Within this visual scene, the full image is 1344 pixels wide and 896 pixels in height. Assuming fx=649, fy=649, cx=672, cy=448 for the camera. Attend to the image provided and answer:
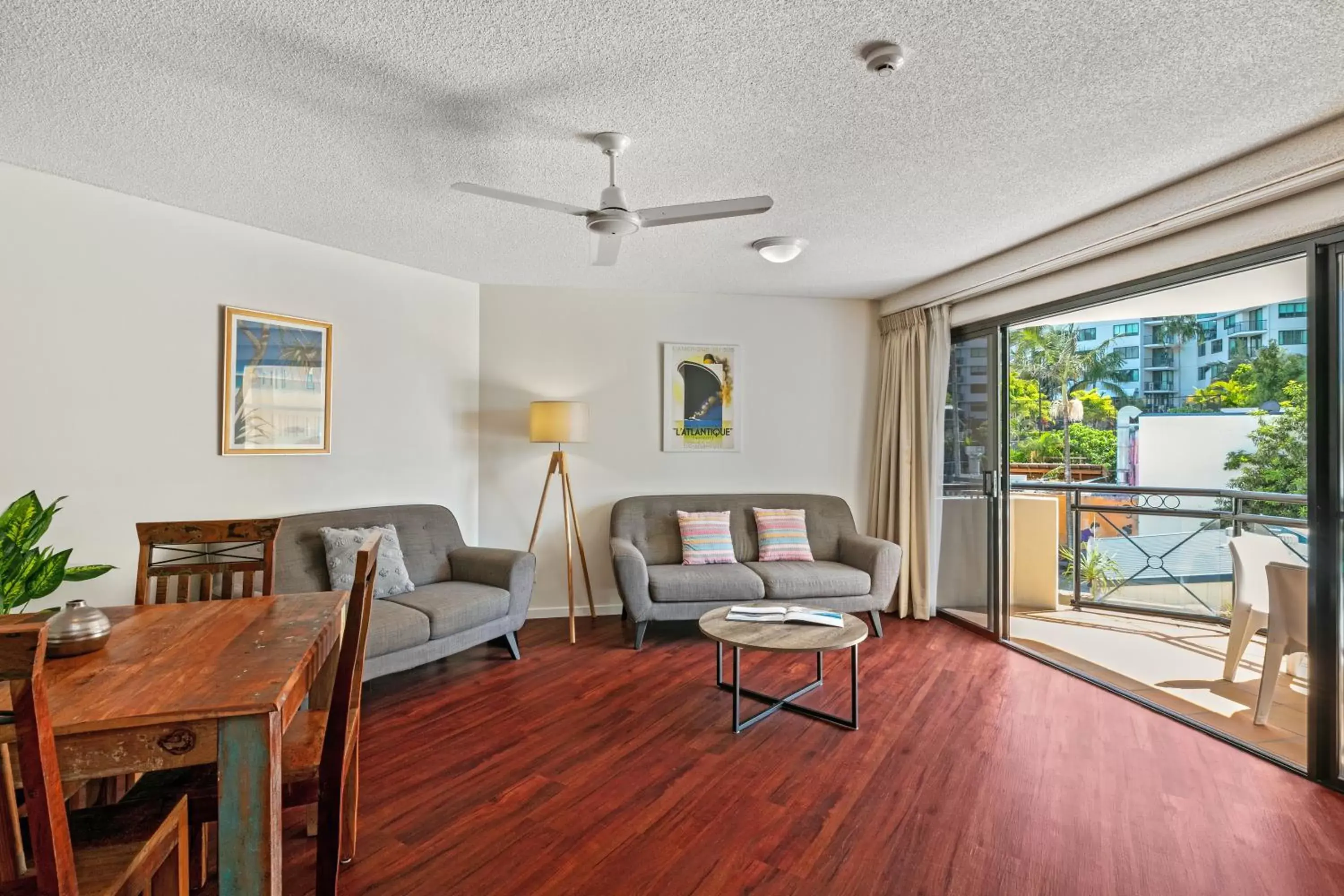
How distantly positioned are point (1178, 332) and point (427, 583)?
519cm

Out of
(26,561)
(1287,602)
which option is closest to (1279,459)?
(1287,602)

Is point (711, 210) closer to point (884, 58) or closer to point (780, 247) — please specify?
point (884, 58)

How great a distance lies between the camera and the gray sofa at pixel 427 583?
3.12m

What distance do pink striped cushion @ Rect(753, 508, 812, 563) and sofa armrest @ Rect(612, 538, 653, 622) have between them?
3.16 ft

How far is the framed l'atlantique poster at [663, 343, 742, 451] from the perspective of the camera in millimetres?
4922

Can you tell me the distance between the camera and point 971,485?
177 inches

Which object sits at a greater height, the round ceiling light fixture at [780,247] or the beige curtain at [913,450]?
the round ceiling light fixture at [780,247]

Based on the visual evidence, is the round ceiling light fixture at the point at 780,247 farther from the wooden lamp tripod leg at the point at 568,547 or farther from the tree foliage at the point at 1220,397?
the tree foliage at the point at 1220,397

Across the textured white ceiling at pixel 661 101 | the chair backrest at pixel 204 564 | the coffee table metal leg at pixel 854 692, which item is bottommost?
the coffee table metal leg at pixel 854 692

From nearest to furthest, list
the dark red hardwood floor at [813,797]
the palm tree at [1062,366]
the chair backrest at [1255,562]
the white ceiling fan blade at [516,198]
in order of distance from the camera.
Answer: the dark red hardwood floor at [813,797] → the white ceiling fan blade at [516,198] → the chair backrest at [1255,562] → the palm tree at [1062,366]

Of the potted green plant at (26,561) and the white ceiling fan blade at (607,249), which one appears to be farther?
the white ceiling fan blade at (607,249)

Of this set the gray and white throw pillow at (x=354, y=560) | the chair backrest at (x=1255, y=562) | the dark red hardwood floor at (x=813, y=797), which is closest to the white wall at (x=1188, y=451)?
the chair backrest at (x=1255, y=562)

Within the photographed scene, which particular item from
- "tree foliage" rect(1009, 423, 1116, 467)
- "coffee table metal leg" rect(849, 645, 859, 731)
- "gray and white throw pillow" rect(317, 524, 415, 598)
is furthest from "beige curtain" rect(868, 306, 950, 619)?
"gray and white throw pillow" rect(317, 524, 415, 598)

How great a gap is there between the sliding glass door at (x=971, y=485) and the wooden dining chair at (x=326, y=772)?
152 inches
